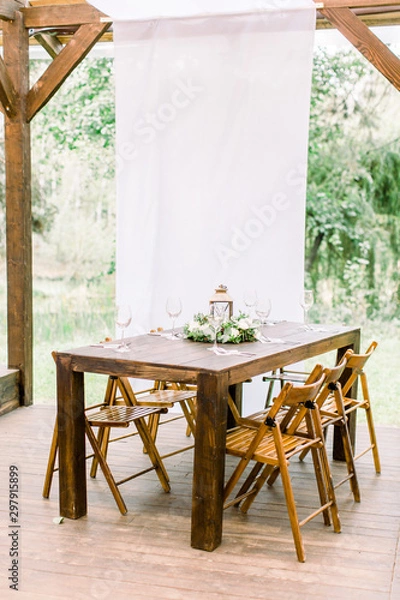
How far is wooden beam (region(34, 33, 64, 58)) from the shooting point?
20.6 ft

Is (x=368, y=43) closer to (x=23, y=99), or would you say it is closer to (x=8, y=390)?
(x=23, y=99)

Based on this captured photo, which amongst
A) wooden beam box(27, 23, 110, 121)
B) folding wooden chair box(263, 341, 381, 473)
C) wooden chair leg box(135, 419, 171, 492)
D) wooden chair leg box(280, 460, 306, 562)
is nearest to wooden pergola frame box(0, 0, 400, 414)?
wooden beam box(27, 23, 110, 121)

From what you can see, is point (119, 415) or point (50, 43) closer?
point (119, 415)

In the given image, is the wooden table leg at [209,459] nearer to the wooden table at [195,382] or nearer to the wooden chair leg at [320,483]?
the wooden table at [195,382]

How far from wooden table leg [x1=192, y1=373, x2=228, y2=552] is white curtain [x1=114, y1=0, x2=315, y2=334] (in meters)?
2.54

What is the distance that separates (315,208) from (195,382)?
7632mm

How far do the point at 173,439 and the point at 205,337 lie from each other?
4.22 ft

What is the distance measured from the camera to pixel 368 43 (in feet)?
17.8

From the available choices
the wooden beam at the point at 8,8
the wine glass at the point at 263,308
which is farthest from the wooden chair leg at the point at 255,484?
the wooden beam at the point at 8,8

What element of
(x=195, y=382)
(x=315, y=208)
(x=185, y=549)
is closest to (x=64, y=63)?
(x=195, y=382)

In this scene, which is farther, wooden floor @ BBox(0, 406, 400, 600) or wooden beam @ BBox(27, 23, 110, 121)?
wooden beam @ BBox(27, 23, 110, 121)

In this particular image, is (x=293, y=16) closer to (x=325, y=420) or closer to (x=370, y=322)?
(x=325, y=420)

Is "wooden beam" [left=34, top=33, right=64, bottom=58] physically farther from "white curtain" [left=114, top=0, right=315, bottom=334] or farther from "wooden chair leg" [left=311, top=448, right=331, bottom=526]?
"wooden chair leg" [left=311, top=448, right=331, bottom=526]

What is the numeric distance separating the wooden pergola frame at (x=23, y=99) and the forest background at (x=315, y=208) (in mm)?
3370
